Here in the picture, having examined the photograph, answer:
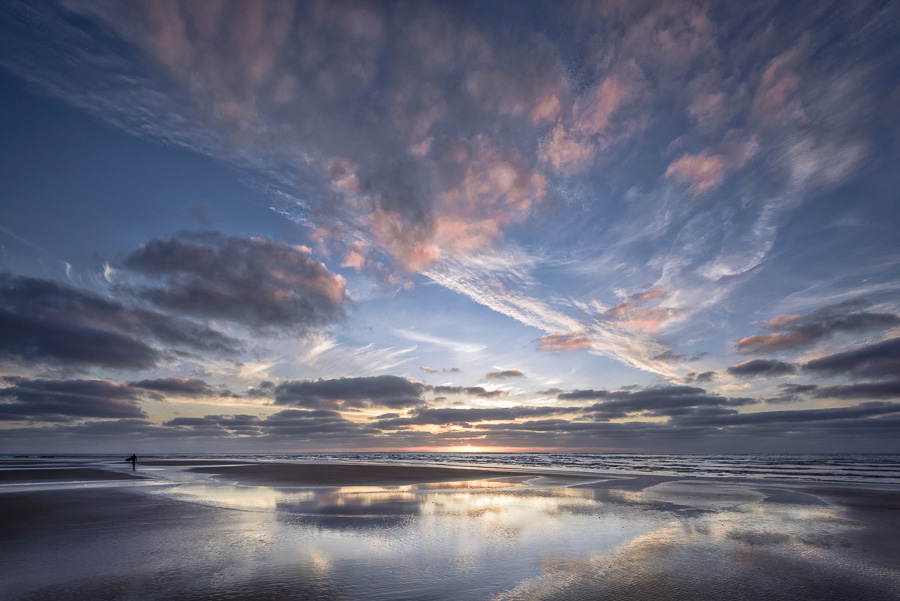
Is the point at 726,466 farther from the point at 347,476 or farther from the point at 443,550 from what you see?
the point at 443,550

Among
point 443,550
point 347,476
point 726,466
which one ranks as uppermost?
point 443,550

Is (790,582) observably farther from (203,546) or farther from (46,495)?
(46,495)

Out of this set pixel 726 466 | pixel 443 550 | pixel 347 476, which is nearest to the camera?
pixel 443 550

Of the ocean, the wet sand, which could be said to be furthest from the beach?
the ocean

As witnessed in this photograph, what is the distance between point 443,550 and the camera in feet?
39.1

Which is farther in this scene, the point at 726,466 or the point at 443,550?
the point at 726,466

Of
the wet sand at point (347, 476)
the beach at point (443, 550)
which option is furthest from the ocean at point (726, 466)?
the beach at point (443, 550)

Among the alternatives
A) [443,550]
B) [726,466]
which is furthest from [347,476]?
[726,466]

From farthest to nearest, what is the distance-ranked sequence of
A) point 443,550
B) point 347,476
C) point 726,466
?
point 726,466
point 347,476
point 443,550

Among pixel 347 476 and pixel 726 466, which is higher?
pixel 347 476

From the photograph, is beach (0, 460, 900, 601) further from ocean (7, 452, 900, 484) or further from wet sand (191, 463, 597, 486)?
ocean (7, 452, 900, 484)

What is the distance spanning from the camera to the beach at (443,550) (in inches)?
348

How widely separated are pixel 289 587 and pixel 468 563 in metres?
4.34

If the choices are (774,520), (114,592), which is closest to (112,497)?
(114,592)
